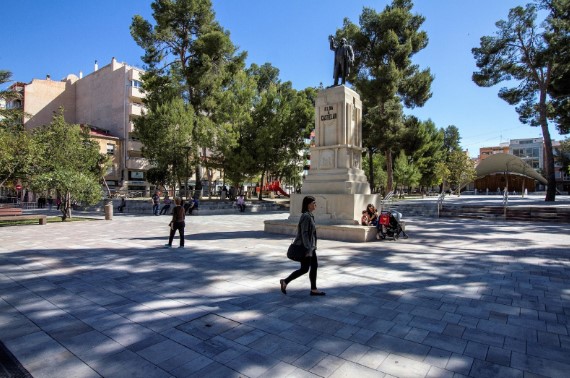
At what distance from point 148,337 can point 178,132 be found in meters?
23.5

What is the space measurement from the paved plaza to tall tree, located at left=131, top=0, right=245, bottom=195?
20.7m

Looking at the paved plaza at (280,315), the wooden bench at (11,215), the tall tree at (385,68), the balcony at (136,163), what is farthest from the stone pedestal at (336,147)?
the balcony at (136,163)

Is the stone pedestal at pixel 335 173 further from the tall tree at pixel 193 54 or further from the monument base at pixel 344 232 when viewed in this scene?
the tall tree at pixel 193 54

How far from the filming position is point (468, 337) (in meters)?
3.67

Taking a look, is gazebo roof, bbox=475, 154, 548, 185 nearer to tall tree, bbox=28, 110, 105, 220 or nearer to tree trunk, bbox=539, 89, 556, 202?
tree trunk, bbox=539, 89, 556, 202

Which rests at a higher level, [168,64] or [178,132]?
[168,64]

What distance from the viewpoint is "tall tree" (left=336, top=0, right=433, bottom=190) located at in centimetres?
2830

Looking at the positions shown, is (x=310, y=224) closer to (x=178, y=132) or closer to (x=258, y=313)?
(x=258, y=313)

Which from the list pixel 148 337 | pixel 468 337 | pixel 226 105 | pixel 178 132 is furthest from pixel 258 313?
pixel 226 105

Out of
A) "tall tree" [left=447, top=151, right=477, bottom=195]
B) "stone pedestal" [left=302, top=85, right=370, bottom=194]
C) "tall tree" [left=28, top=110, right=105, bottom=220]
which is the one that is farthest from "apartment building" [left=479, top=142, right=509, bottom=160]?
"tall tree" [left=28, top=110, right=105, bottom=220]

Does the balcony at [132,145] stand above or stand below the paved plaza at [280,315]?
above

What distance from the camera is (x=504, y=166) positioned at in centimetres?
6122

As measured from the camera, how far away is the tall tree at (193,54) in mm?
26844

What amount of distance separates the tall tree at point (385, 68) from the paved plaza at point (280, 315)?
74.6 feet
